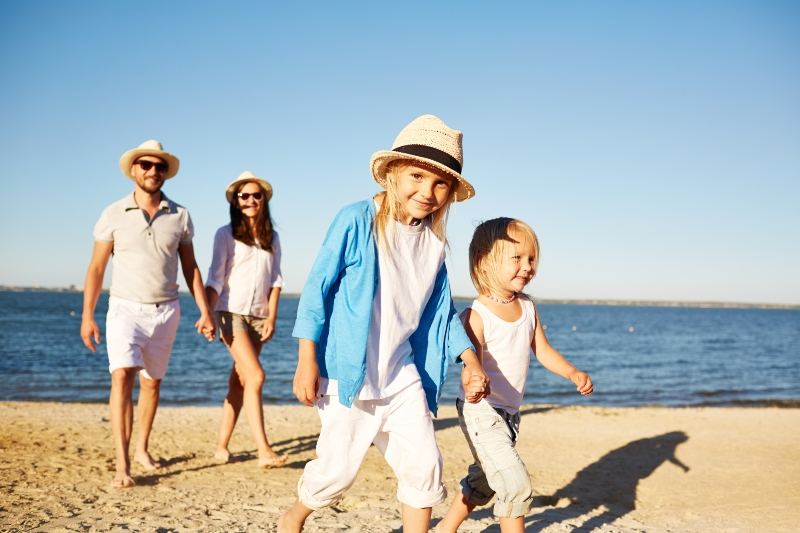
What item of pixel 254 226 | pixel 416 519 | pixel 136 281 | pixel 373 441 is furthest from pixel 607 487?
pixel 136 281

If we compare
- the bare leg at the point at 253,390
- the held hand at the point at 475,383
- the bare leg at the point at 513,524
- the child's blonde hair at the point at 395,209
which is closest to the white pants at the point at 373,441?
the held hand at the point at 475,383

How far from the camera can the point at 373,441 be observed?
3.02 meters

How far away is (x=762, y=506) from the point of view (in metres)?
5.07

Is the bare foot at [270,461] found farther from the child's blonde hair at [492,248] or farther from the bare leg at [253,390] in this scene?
the child's blonde hair at [492,248]

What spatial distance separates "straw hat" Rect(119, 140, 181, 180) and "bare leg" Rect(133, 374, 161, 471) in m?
1.65

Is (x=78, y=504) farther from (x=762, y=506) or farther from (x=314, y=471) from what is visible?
(x=762, y=506)

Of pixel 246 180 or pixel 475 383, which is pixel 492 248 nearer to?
pixel 475 383

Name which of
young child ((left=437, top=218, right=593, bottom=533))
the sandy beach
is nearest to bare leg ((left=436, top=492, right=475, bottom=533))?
young child ((left=437, top=218, right=593, bottom=533))

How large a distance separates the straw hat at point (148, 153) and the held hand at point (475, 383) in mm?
3170

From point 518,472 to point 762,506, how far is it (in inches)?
122

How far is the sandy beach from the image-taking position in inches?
159

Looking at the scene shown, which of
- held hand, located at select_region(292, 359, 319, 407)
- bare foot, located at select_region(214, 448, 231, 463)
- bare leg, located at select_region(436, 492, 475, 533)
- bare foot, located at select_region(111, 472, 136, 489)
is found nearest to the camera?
held hand, located at select_region(292, 359, 319, 407)

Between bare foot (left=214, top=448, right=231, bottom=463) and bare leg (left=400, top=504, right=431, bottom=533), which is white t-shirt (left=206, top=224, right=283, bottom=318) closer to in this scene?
bare foot (left=214, top=448, right=231, bottom=463)

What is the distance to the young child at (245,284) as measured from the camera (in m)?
5.46
